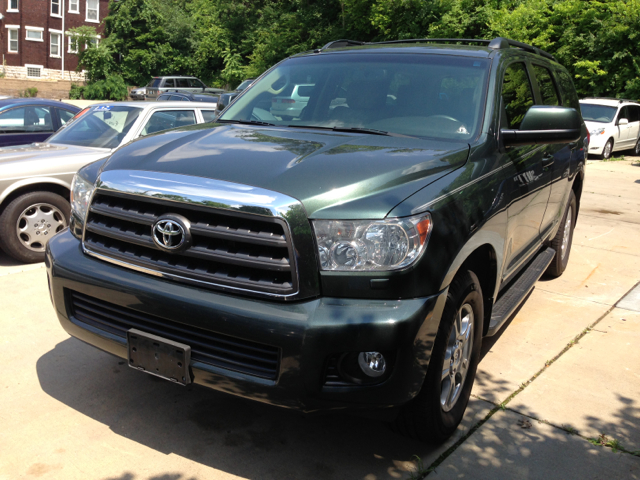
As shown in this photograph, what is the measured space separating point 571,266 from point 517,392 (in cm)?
334

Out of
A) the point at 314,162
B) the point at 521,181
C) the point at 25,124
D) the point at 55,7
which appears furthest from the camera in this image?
the point at 55,7

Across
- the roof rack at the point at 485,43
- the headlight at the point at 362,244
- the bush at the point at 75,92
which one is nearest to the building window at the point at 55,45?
the bush at the point at 75,92

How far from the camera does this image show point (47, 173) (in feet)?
19.9

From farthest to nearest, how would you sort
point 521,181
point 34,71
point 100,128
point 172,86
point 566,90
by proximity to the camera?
point 34,71, point 172,86, point 100,128, point 566,90, point 521,181

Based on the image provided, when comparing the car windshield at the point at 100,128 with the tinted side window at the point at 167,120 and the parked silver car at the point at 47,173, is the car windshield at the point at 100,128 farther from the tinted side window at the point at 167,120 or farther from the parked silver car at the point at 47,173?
the tinted side window at the point at 167,120

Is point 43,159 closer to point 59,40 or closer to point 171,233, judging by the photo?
point 171,233

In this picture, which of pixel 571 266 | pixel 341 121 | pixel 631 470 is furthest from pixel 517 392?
pixel 571 266

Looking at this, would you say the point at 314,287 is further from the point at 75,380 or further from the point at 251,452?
the point at 75,380

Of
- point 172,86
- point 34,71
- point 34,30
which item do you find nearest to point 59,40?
point 34,30

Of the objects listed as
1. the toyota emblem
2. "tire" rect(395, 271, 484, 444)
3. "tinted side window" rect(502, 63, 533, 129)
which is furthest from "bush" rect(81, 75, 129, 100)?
"tire" rect(395, 271, 484, 444)

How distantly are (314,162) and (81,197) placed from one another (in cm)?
132

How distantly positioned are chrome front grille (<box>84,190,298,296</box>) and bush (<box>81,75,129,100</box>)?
144 ft

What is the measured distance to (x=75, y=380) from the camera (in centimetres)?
375

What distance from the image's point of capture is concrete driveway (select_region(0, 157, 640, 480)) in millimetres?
2965
